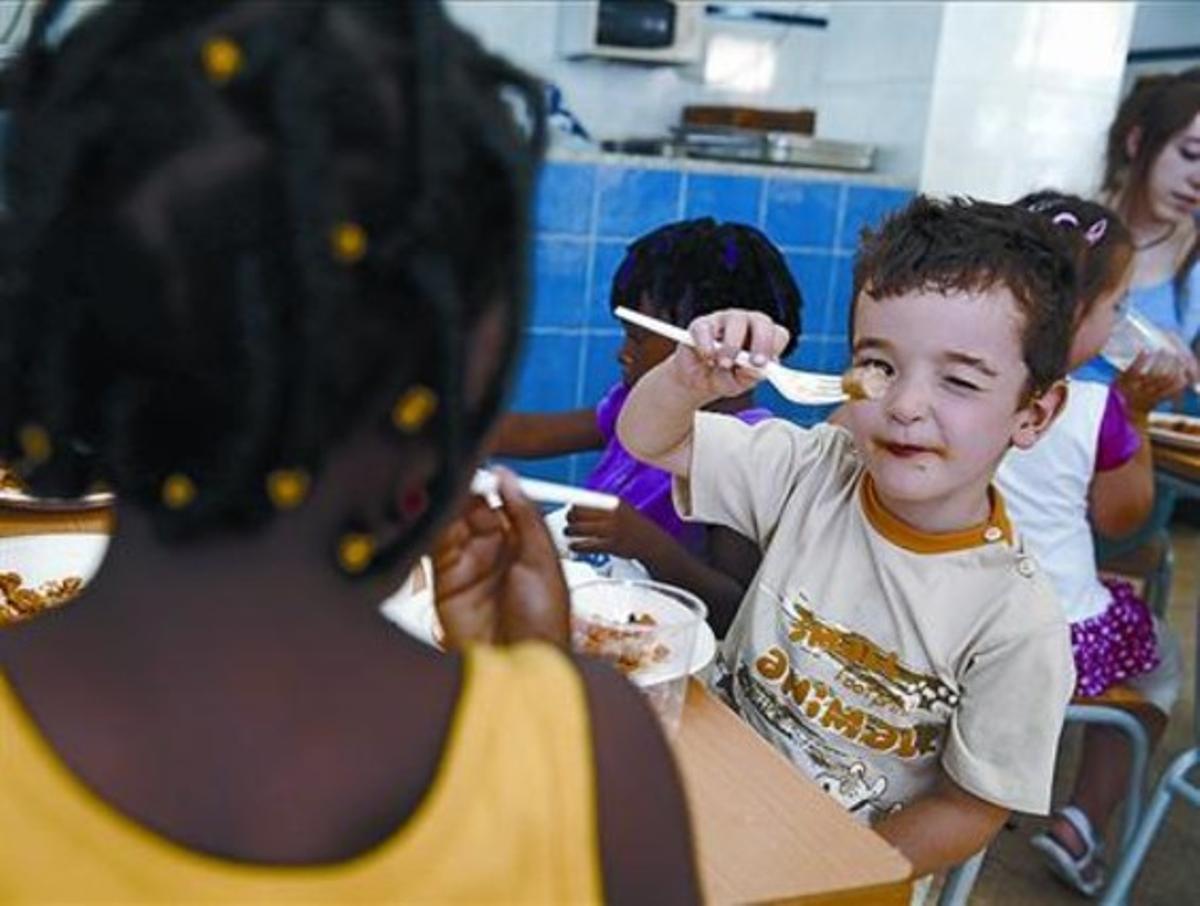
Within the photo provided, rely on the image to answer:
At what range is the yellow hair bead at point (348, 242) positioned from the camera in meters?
0.41

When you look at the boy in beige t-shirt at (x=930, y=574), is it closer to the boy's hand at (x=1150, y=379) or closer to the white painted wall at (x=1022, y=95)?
the boy's hand at (x=1150, y=379)

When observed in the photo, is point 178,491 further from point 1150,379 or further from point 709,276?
point 1150,379

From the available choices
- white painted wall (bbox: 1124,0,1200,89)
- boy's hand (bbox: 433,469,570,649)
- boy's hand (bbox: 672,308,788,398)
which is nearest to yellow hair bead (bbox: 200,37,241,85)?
boy's hand (bbox: 433,469,570,649)

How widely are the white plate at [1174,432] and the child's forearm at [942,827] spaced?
3.26 feet

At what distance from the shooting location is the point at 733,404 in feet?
5.20

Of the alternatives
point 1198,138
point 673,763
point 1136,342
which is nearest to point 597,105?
point 1198,138

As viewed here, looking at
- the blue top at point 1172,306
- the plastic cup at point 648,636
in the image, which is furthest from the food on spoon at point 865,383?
the blue top at point 1172,306

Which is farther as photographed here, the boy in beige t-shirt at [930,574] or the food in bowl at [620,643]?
the boy in beige t-shirt at [930,574]

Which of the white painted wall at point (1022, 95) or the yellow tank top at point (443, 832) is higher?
the white painted wall at point (1022, 95)

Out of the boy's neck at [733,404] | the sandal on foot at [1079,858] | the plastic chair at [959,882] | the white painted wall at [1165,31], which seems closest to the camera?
the plastic chair at [959,882]

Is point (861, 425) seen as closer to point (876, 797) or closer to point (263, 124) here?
point (876, 797)

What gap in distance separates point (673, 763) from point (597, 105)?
3.09 meters

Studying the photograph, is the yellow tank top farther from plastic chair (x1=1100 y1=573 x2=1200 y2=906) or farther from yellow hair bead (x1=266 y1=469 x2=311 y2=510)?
plastic chair (x1=1100 y1=573 x2=1200 y2=906)

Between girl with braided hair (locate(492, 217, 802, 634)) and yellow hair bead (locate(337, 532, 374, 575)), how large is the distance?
0.93 m
